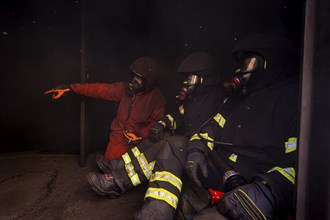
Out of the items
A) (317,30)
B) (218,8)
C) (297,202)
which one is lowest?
(297,202)

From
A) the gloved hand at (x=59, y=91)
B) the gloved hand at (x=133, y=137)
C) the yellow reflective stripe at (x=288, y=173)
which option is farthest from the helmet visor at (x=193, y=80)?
the gloved hand at (x=59, y=91)

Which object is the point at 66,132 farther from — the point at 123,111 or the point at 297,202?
the point at 297,202

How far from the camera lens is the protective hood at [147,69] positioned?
10.5ft

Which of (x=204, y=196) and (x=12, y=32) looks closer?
(x=204, y=196)

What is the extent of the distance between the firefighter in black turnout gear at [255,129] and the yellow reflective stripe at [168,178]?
0.13 metres

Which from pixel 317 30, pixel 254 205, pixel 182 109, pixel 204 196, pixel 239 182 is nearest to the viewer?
pixel 317 30

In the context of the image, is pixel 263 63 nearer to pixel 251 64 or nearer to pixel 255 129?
pixel 251 64

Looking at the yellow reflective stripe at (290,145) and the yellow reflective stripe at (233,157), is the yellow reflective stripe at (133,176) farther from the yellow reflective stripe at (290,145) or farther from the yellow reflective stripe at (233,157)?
the yellow reflective stripe at (290,145)

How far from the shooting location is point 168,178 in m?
2.04

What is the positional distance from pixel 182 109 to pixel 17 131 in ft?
10.1

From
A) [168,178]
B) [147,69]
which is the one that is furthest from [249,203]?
[147,69]

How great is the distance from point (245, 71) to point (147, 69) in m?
1.42

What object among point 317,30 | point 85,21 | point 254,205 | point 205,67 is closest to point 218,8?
point 205,67

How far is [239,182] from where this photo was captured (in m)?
1.82
